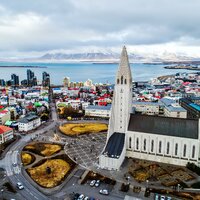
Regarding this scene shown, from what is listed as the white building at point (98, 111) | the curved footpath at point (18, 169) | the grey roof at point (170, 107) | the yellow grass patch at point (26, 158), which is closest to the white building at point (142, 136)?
the curved footpath at point (18, 169)

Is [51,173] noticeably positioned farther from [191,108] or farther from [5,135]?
[191,108]

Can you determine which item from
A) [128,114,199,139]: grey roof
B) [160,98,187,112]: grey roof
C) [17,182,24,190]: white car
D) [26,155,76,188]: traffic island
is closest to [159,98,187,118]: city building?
[160,98,187,112]: grey roof

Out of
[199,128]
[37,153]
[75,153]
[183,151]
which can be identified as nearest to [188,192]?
[183,151]

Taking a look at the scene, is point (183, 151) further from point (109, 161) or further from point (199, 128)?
point (109, 161)

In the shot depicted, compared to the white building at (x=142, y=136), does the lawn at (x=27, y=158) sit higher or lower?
lower

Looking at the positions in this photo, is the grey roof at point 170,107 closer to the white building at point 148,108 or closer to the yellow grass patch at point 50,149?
the white building at point 148,108

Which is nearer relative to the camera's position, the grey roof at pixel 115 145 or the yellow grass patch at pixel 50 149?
the grey roof at pixel 115 145

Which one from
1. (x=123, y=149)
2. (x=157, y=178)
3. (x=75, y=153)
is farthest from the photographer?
(x=75, y=153)
